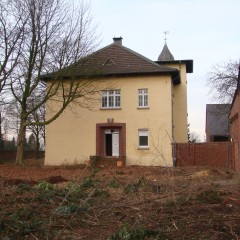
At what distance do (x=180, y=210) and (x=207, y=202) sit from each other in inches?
52.4

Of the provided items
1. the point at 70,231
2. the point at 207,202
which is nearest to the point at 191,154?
the point at 207,202

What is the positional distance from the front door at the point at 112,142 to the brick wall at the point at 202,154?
4.88m

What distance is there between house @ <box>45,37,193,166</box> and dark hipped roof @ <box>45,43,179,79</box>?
8 centimetres

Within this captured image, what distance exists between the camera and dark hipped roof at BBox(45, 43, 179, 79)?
30.6 m

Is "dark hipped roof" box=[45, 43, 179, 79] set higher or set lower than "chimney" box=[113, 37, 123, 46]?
lower

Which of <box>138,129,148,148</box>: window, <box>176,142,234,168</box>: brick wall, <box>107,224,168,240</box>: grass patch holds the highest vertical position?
<box>138,129,148,148</box>: window

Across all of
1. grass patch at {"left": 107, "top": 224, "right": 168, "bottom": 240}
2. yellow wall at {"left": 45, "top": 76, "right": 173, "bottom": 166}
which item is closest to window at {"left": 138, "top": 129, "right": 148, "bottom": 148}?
yellow wall at {"left": 45, "top": 76, "right": 173, "bottom": 166}

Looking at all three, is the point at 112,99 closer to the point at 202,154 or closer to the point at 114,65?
the point at 114,65

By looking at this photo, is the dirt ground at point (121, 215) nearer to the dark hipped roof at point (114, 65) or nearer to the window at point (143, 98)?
the dark hipped roof at point (114, 65)

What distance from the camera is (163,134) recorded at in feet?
108

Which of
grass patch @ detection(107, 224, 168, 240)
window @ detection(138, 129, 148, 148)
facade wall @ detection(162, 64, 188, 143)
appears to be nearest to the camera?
grass patch @ detection(107, 224, 168, 240)

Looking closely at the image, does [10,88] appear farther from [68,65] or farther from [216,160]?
[216,160]

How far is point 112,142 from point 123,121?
6.72 feet

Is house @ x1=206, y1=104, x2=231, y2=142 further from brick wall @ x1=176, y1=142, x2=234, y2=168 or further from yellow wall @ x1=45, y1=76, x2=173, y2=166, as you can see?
yellow wall @ x1=45, y1=76, x2=173, y2=166
